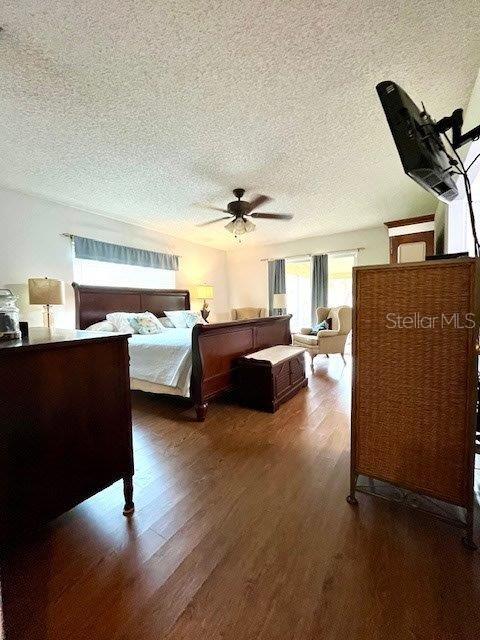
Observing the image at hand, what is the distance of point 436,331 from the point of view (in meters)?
1.26

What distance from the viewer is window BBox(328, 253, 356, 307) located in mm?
5699

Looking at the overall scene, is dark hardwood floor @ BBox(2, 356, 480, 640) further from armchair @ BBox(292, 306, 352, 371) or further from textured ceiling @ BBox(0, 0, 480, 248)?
armchair @ BBox(292, 306, 352, 371)

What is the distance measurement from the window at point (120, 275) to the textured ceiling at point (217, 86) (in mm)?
1150

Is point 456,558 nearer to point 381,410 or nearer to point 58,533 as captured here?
point 381,410

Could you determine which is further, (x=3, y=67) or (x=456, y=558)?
(x=3, y=67)

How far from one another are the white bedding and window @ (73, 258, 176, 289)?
5.27 ft

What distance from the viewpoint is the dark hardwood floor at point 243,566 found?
3.07 ft

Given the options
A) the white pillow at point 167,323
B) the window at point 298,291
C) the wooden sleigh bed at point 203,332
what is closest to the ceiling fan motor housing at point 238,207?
the wooden sleigh bed at point 203,332

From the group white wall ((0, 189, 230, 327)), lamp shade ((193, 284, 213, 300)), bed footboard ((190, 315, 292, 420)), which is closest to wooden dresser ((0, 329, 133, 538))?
bed footboard ((190, 315, 292, 420))

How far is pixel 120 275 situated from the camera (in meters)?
4.48

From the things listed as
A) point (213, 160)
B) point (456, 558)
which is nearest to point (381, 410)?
point (456, 558)

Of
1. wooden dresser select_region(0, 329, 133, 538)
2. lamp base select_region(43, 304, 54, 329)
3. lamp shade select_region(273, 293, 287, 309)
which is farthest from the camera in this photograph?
lamp shade select_region(273, 293, 287, 309)

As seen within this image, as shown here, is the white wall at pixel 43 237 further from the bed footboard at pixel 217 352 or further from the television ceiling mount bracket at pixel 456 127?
the television ceiling mount bracket at pixel 456 127

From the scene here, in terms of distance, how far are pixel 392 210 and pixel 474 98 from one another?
8.23 ft
